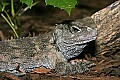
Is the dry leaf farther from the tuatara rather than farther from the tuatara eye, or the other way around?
the tuatara eye

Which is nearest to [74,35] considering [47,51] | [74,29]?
[74,29]

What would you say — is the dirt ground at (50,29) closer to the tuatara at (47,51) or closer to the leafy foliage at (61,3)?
the tuatara at (47,51)

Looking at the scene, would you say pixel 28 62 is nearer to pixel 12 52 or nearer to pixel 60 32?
pixel 12 52

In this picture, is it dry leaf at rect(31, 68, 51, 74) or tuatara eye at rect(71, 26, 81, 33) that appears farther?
dry leaf at rect(31, 68, 51, 74)

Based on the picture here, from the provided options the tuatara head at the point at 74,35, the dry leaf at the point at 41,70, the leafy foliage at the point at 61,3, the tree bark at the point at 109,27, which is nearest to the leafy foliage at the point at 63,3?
the leafy foliage at the point at 61,3

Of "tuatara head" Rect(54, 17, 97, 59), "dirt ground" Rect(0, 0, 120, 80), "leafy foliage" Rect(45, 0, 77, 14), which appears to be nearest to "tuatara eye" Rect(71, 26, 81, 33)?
"tuatara head" Rect(54, 17, 97, 59)

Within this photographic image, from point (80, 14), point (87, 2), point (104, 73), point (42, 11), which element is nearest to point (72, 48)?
point (104, 73)
